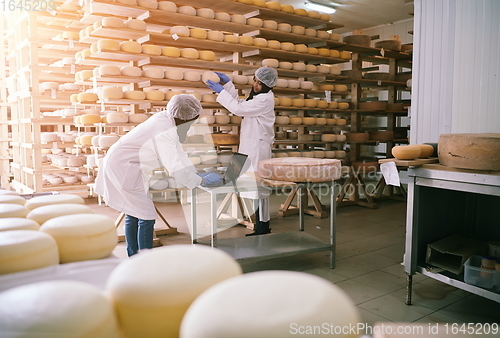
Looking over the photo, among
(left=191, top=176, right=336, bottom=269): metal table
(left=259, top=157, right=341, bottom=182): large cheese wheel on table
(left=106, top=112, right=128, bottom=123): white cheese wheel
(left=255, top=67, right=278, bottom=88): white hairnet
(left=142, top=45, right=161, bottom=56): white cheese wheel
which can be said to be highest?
(left=142, top=45, right=161, bottom=56): white cheese wheel

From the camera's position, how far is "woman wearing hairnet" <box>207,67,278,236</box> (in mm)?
3807

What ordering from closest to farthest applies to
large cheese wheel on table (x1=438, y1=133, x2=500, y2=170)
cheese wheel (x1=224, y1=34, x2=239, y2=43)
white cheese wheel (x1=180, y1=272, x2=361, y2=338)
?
white cheese wheel (x1=180, y1=272, x2=361, y2=338) < large cheese wheel on table (x1=438, y1=133, x2=500, y2=170) < cheese wheel (x1=224, y1=34, x2=239, y2=43)

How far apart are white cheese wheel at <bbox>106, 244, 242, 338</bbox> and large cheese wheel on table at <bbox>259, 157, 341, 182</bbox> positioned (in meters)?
2.12

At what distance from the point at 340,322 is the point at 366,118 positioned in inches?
291

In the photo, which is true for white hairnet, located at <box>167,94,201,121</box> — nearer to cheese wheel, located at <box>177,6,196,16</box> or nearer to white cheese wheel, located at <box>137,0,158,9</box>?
white cheese wheel, located at <box>137,0,158,9</box>

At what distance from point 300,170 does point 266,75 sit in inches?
59.6

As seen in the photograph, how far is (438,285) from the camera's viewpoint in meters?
2.76

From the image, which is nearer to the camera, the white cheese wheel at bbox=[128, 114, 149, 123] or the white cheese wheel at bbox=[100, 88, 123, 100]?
the white cheese wheel at bbox=[100, 88, 123, 100]

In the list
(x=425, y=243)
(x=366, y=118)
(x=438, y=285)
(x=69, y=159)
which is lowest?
(x=438, y=285)

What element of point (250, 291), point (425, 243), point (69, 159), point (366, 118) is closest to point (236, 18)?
point (69, 159)

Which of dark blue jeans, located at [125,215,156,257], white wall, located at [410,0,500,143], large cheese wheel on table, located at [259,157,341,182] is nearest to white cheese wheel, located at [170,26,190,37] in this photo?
large cheese wheel on table, located at [259,157,341,182]

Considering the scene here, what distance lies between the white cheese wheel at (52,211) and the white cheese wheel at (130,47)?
9.54 feet

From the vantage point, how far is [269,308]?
1.54 feet

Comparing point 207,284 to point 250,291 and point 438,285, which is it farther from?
point 438,285
